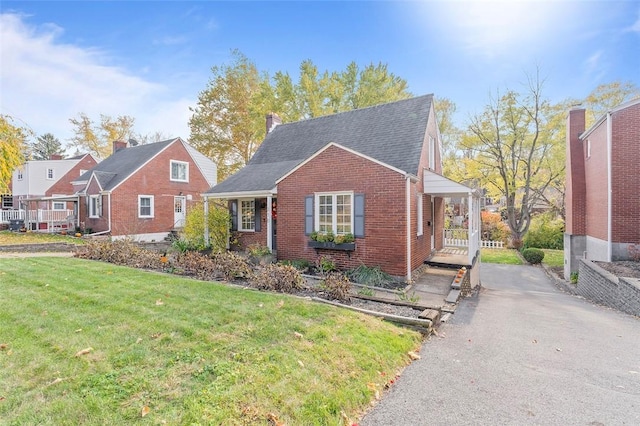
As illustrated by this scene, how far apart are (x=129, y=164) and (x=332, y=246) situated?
1823 centimetres

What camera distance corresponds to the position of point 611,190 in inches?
480

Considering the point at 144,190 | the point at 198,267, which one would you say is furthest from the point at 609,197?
the point at 144,190

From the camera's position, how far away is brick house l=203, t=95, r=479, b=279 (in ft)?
30.8

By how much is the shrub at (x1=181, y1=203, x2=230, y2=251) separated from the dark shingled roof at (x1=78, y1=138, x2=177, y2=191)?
938 cm

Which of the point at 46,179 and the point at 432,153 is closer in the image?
the point at 432,153

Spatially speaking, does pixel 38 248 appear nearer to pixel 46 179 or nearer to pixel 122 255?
pixel 122 255

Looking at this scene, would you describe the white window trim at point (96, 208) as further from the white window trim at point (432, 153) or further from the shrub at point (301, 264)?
the white window trim at point (432, 153)

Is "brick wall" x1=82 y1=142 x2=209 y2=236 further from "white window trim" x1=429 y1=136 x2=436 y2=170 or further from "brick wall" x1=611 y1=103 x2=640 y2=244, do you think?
"brick wall" x1=611 y1=103 x2=640 y2=244

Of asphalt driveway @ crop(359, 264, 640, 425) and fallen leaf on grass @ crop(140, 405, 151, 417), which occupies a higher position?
fallen leaf on grass @ crop(140, 405, 151, 417)

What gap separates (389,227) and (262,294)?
4507 millimetres

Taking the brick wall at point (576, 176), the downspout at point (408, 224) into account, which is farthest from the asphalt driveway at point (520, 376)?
the brick wall at point (576, 176)

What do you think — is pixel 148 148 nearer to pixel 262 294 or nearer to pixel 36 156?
pixel 262 294

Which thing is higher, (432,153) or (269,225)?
(432,153)

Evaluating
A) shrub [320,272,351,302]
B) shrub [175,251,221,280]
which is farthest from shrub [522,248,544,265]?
shrub [175,251,221,280]
